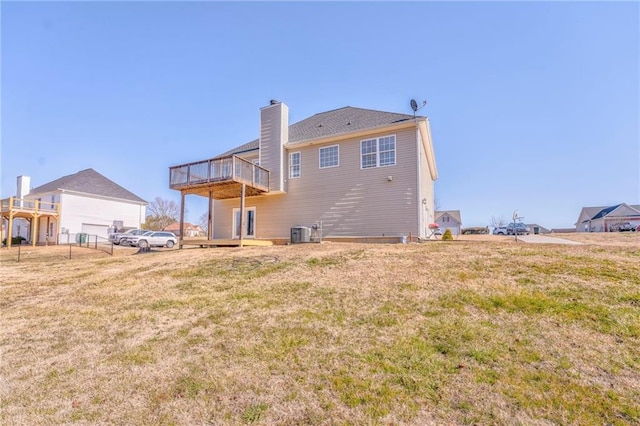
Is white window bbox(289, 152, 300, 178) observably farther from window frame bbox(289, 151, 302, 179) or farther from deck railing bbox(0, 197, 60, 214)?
deck railing bbox(0, 197, 60, 214)

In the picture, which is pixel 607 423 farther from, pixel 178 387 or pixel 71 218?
pixel 71 218

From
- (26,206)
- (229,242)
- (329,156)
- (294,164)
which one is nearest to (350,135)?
(329,156)

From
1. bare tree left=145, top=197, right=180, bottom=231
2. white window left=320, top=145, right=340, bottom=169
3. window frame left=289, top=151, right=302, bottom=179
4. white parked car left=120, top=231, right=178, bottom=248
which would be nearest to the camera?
white window left=320, top=145, right=340, bottom=169

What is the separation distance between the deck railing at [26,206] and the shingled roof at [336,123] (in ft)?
60.2

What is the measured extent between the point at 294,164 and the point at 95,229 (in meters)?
23.5

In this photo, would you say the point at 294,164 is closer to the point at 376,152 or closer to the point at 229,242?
the point at 376,152

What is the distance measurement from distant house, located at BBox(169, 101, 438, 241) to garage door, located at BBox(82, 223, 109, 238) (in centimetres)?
1839

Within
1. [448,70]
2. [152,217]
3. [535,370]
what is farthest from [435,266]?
[152,217]

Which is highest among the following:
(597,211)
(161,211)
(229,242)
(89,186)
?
(89,186)

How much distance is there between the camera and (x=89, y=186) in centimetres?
2803

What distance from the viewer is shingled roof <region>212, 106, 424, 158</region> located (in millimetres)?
13539

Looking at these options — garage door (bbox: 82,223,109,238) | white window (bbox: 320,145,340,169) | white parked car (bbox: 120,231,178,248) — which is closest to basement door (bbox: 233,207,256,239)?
white window (bbox: 320,145,340,169)

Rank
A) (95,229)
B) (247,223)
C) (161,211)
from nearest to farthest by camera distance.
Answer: (247,223) → (95,229) → (161,211)

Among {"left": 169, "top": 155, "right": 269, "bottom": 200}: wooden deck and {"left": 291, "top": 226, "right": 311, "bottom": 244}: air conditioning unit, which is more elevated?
{"left": 169, "top": 155, "right": 269, "bottom": 200}: wooden deck
